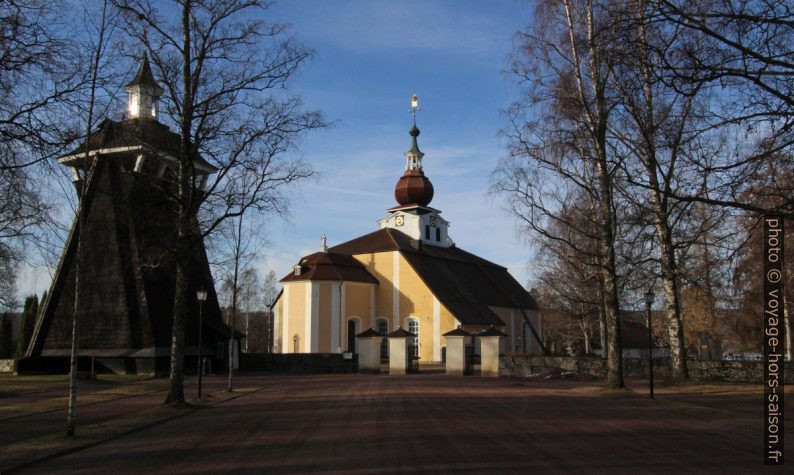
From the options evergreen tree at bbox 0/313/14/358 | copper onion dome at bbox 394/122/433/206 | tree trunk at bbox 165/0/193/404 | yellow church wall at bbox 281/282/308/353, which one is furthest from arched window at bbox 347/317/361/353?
tree trunk at bbox 165/0/193/404

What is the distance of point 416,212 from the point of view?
68.9m

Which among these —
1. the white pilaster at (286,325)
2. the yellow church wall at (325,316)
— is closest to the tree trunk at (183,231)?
the yellow church wall at (325,316)

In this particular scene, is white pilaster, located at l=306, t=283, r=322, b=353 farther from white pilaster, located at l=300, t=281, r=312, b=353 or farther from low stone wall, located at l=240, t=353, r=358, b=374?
low stone wall, located at l=240, t=353, r=358, b=374

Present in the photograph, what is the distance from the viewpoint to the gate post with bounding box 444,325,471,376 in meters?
37.2

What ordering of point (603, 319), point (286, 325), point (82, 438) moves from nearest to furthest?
1. point (82, 438)
2. point (603, 319)
3. point (286, 325)

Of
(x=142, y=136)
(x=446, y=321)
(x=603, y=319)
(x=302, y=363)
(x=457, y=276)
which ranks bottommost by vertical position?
(x=302, y=363)

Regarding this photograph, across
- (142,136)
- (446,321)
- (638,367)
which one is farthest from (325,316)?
(142,136)

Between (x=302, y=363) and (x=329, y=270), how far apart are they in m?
13.5

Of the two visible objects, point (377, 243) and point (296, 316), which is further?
point (377, 243)

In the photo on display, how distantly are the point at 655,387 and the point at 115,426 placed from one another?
1804cm

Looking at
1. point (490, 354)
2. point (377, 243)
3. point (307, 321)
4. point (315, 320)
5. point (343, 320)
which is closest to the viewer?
point (490, 354)

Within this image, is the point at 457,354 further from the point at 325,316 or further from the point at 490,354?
the point at 325,316

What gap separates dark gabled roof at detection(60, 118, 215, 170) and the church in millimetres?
31032

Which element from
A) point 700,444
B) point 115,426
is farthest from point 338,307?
point 700,444
